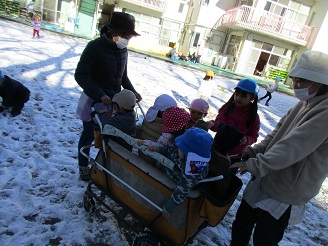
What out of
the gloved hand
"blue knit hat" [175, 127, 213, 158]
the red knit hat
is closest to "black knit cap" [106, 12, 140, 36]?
the gloved hand

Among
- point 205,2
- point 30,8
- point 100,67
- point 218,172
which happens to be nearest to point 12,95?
point 100,67

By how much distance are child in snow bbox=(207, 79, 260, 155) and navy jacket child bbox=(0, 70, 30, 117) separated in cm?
352

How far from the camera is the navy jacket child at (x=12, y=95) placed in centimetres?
415

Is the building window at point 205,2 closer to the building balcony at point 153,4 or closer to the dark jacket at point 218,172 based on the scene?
the building balcony at point 153,4

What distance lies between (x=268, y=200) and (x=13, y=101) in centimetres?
425

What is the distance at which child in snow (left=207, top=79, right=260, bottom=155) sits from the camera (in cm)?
230

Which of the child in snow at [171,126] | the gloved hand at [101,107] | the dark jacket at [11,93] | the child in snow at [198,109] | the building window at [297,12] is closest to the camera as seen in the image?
the child in snow at [171,126]

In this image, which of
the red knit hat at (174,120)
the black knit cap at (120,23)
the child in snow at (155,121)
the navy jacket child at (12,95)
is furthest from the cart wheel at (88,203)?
the navy jacket child at (12,95)

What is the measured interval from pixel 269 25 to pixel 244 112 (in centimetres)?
2080

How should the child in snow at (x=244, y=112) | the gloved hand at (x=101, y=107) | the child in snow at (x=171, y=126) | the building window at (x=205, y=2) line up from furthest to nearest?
the building window at (x=205, y=2) → the gloved hand at (x=101, y=107) → the child in snow at (x=244, y=112) → the child in snow at (x=171, y=126)

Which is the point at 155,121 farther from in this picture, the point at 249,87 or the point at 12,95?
the point at 12,95

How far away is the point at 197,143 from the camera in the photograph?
164cm

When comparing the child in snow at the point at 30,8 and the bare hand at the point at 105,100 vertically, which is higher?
the child in snow at the point at 30,8

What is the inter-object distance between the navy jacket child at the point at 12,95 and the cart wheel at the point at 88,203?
2.59 metres
